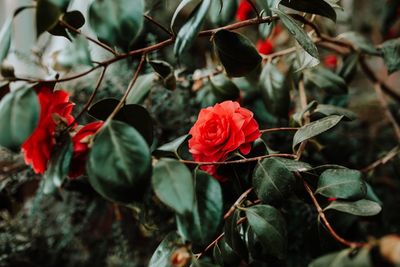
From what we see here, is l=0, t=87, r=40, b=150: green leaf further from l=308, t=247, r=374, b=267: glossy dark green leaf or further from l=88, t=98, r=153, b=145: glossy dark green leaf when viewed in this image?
l=308, t=247, r=374, b=267: glossy dark green leaf

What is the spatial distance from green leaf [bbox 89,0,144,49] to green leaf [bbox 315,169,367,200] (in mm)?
342

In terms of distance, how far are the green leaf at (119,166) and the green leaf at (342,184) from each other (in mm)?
280

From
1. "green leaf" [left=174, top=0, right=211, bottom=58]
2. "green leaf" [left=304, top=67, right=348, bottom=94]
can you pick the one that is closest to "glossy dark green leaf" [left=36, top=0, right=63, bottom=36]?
"green leaf" [left=174, top=0, right=211, bottom=58]

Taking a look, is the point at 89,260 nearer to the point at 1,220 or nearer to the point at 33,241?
the point at 33,241

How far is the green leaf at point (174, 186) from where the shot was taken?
41 centimetres

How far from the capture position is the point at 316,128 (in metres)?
0.59

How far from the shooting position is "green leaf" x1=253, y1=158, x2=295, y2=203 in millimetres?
559

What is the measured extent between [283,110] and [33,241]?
748 mm

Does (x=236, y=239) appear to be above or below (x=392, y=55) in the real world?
below

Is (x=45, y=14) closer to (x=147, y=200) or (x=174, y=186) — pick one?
(x=174, y=186)

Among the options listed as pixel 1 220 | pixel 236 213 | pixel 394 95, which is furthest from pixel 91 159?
pixel 394 95

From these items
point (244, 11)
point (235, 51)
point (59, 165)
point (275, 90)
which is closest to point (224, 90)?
point (275, 90)

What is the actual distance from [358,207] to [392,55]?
0.46 meters

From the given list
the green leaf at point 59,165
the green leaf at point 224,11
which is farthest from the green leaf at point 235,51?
the green leaf at point 59,165
